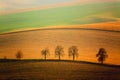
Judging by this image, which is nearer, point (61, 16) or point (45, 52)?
point (45, 52)

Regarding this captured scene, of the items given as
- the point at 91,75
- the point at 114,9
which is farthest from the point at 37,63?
the point at 114,9

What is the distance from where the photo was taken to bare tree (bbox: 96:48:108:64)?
142 inches

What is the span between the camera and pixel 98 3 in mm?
3764

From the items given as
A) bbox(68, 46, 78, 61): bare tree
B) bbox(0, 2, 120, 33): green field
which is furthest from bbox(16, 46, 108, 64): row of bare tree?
bbox(0, 2, 120, 33): green field

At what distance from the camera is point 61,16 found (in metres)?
3.77

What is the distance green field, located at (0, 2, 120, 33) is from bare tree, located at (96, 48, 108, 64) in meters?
0.43

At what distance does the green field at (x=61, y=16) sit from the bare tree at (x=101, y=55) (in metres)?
0.43

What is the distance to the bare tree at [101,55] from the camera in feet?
11.8

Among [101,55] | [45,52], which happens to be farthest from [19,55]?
[101,55]

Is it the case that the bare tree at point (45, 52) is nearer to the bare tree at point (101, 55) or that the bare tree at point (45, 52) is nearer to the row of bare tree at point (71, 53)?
the row of bare tree at point (71, 53)

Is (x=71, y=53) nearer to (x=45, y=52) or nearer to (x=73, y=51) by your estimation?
(x=73, y=51)

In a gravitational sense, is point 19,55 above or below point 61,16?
below

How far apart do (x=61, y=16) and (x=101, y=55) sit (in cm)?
77

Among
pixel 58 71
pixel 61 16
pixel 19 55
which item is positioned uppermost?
pixel 61 16
